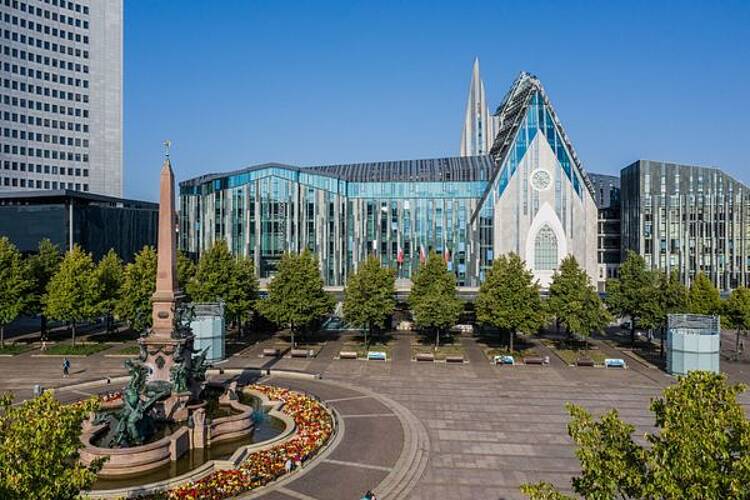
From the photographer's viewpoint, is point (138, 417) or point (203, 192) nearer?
point (138, 417)

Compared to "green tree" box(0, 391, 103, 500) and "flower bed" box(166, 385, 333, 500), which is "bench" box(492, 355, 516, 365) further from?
"green tree" box(0, 391, 103, 500)

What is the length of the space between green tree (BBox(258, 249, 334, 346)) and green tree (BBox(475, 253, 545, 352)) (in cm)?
1850

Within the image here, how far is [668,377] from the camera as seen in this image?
53781 millimetres

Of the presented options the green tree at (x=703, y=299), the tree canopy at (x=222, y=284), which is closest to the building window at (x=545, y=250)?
the green tree at (x=703, y=299)

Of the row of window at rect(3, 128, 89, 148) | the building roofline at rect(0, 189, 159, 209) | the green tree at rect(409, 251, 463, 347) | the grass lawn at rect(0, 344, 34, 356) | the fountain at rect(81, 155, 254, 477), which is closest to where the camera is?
the fountain at rect(81, 155, 254, 477)

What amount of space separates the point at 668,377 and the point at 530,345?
18996 mm

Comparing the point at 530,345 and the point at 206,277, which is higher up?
the point at 206,277

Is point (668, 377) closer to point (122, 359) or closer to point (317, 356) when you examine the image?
point (317, 356)

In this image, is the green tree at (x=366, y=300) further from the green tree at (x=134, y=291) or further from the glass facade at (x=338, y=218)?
the glass facade at (x=338, y=218)

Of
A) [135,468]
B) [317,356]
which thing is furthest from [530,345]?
[135,468]

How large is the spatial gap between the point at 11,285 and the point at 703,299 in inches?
3093

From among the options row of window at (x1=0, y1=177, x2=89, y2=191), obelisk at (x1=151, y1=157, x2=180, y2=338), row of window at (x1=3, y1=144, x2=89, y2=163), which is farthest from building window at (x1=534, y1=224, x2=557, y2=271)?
row of window at (x1=3, y1=144, x2=89, y2=163)

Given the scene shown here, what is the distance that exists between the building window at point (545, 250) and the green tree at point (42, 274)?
72207 mm

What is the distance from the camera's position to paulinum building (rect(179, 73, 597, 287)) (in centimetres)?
9781
